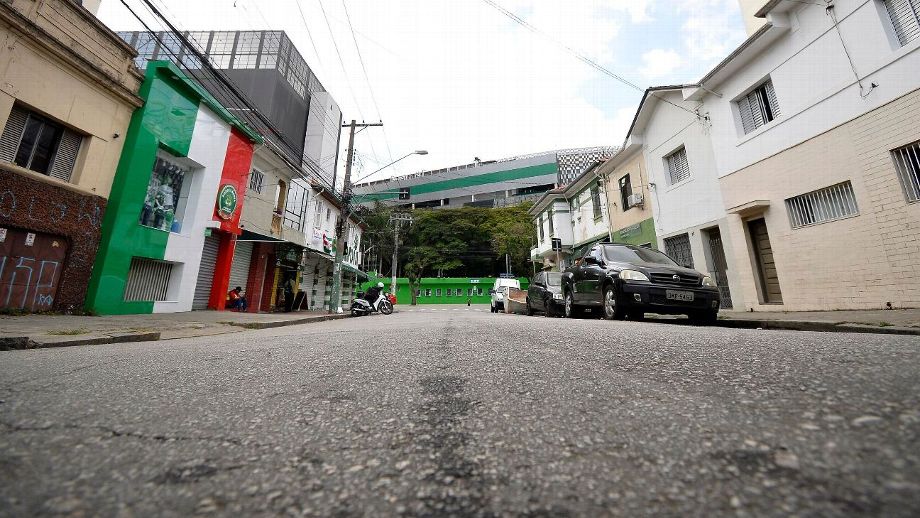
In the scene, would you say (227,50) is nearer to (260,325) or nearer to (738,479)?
(260,325)

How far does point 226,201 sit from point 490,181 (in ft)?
146

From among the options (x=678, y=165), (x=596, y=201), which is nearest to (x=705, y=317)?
(x=678, y=165)

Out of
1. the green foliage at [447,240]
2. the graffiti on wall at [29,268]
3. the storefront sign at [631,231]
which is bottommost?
the graffiti on wall at [29,268]

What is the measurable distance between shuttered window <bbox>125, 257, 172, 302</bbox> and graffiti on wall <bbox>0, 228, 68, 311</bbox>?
1613mm

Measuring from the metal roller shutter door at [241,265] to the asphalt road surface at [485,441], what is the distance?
12.8m

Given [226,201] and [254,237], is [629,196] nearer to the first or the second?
[254,237]

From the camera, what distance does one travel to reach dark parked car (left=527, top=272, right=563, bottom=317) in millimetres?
10918

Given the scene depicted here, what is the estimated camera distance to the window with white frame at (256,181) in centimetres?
1432

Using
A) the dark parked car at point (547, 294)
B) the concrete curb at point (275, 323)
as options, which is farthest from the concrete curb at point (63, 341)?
the dark parked car at point (547, 294)

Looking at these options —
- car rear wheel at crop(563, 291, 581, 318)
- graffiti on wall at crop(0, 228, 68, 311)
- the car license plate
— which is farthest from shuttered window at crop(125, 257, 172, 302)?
the car license plate

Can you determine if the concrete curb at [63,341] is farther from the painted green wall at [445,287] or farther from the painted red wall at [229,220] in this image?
the painted green wall at [445,287]

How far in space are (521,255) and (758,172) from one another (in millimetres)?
26576

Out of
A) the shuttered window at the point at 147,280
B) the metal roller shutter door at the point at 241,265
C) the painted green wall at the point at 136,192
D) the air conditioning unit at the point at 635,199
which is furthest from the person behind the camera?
the air conditioning unit at the point at 635,199

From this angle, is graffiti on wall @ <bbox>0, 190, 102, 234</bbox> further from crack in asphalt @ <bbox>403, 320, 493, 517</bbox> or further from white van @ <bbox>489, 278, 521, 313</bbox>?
white van @ <bbox>489, 278, 521, 313</bbox>
